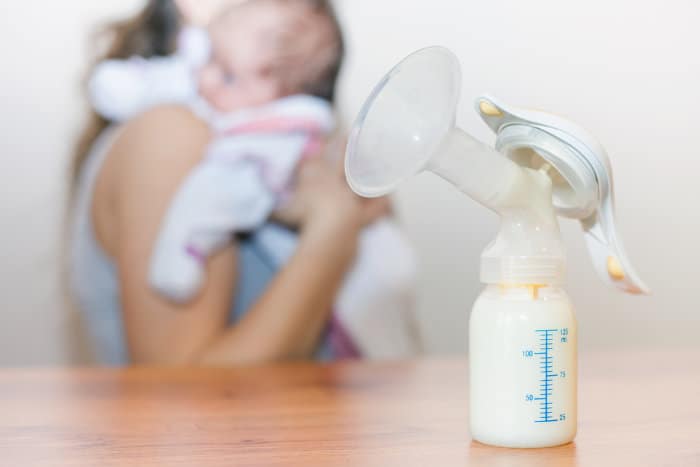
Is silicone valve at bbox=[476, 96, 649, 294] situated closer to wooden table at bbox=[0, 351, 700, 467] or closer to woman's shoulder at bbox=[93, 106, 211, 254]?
wooden table at bbox=[0, 351, 700, 467]

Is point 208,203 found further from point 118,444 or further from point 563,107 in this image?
point 118,444

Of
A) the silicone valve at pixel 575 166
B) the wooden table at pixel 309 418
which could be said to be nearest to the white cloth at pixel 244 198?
the wooden table at pixel 309 418

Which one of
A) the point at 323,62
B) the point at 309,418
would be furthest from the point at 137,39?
the point at 309,418

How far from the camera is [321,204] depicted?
1.57 m

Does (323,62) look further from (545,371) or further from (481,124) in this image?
(545,371)

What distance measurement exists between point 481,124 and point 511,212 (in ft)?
3.03

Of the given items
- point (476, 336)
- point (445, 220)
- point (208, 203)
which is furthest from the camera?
point (445, 220)

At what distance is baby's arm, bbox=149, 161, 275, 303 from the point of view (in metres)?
1.50

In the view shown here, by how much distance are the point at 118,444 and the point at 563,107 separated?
1.19 metres

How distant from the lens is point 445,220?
1.64 m

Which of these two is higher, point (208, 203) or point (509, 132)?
point (208, 203)

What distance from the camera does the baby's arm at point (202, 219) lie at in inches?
59.1

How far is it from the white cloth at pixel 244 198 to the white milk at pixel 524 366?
895 millimetres

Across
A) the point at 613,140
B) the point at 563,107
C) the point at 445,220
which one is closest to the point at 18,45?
the point at 445,220
